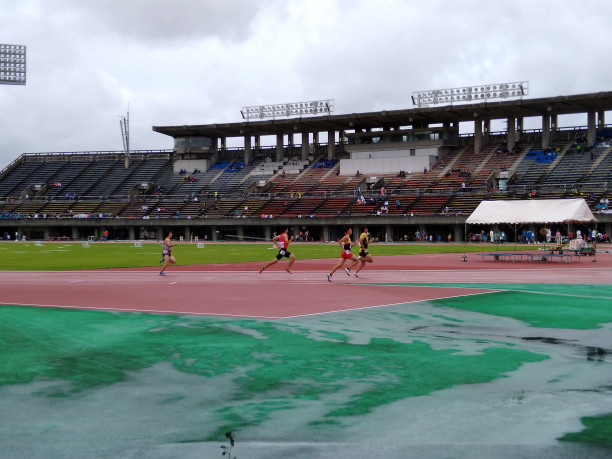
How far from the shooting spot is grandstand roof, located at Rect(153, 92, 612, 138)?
3000 inches

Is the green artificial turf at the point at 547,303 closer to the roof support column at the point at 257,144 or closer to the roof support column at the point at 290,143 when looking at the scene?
the roof support column at the point at 290,143

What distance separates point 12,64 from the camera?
5753 cm

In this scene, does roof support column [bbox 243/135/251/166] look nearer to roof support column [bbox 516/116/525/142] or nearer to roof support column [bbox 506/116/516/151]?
roof support column [bbox 506/116/516/151]

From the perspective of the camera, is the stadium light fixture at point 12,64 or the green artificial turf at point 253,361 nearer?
the green artificial turf at point 253,361

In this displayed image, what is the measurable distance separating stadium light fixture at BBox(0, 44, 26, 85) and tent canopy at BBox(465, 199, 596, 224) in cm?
4122

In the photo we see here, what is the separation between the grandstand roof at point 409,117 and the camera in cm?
7621

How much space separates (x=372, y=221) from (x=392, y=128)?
23.1m

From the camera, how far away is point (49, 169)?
107375 mm

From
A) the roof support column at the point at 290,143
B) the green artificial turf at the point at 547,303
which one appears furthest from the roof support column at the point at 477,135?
the green artificial turf at the point at 547,303

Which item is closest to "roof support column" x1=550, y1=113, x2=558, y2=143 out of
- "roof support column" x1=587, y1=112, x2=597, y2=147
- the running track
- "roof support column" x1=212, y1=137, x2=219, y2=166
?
"roof support column" x1=587, y1=112, x2=597, y2=147

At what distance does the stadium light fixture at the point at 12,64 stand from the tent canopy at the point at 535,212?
4122 cm

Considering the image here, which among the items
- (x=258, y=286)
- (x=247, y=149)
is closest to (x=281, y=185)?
(x=247, y=149)

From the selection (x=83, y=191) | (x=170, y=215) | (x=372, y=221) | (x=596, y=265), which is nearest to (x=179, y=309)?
(x=596, y=265)

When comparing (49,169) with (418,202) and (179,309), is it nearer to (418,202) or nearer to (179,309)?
(418,202)
